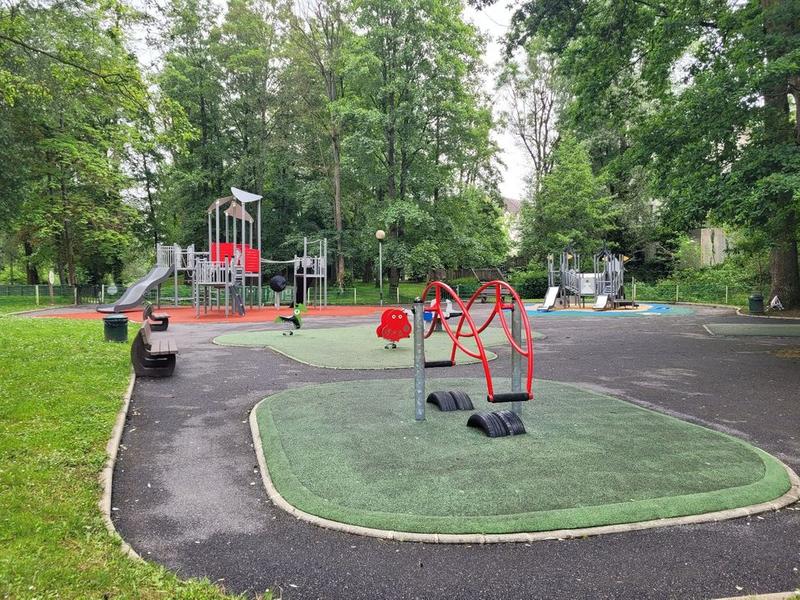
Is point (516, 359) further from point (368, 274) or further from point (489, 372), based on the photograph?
point (368, 274)

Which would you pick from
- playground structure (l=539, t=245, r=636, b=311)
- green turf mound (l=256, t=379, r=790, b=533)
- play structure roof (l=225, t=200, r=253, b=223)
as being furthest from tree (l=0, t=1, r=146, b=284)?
playground structure (l=539, t=245, r=636, b=311)

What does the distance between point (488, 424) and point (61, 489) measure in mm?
3385

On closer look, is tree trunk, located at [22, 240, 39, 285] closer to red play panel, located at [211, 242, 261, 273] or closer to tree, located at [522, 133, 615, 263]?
red play panel, located at [211, 242, 261, 273]

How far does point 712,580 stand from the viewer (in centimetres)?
267

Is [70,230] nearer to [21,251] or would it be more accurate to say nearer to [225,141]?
[225,141]

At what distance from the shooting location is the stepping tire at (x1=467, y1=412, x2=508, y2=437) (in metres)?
4.88

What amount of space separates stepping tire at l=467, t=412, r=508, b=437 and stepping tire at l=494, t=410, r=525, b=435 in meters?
0.04

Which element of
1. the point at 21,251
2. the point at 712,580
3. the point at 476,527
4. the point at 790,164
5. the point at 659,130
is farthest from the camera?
the point at 21,251

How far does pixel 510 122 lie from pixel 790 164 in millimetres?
36319

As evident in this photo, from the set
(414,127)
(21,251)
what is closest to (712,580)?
(414,127)

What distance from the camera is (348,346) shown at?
37.1ft

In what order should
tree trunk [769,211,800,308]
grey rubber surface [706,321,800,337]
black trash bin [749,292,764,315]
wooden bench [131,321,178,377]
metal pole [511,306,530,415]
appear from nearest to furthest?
metal pole [511,306,530,415]
wooden bench [131,321,178,377]
grey rubber surface [706,321,800,337]
tree trunk [769,211,800,308]
black trash bin [749,292,764,315]

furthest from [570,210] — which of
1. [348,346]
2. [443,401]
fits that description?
[443,401]

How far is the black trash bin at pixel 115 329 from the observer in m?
11.2
